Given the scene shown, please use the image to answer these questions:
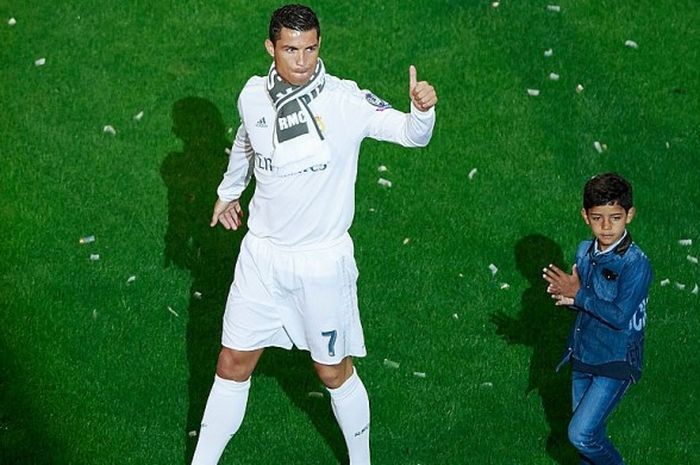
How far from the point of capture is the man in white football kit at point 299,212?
911 centimetres

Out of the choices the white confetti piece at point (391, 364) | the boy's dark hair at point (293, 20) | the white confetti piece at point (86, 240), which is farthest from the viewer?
the white confetti piece at point (86, 240)

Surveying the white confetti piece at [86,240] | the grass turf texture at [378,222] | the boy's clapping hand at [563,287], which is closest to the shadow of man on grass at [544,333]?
the grass turf texture at [378,222]

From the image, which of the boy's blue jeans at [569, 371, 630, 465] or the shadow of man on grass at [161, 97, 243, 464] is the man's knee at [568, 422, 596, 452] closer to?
the boy's blue jeans at [569, 371, 630, 465]

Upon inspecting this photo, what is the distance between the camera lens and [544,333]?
11414 mm

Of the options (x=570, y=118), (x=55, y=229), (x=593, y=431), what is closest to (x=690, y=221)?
(x=570, y=118)

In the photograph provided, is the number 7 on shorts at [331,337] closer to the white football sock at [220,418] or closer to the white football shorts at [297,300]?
the white football shorts at [297,300]

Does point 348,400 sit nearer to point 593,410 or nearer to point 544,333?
point 593,410

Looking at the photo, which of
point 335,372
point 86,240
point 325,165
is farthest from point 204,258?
point 325,165

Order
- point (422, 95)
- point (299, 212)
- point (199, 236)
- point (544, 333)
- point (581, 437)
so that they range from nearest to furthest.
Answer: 1. point (422, 95)
2. point (299, 212)
3. point (581, 437)
4. point (544, 333)
5. point (199, 236)

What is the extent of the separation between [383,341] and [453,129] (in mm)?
2275

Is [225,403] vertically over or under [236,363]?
under

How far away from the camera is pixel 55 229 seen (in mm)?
12211

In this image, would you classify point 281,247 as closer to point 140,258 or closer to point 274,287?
point 274,287

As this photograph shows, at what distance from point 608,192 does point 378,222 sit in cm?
337
